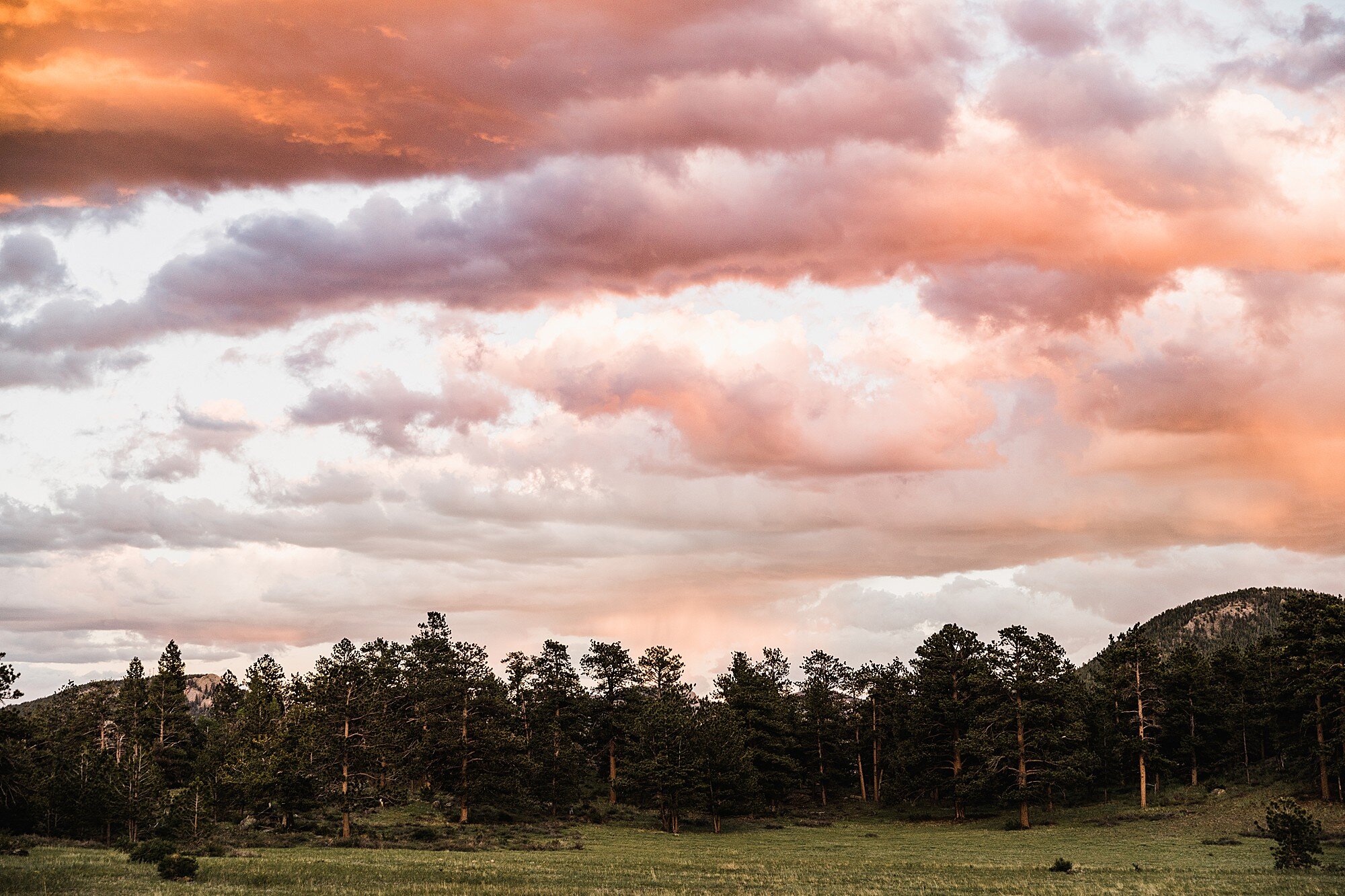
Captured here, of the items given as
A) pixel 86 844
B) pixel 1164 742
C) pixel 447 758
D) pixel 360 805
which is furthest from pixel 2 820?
pixel 1164 742

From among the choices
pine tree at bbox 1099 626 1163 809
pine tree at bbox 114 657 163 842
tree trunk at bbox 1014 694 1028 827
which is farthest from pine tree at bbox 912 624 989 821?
pine tree at bbox 114 657 163 842

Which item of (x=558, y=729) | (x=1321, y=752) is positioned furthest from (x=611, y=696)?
(x=1321, y=752)

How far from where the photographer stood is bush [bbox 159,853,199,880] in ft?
128

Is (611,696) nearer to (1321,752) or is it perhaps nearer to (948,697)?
(948,697)

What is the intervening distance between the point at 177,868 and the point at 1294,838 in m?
50.9

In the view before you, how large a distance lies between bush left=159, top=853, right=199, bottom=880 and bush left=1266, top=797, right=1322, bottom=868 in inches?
1960

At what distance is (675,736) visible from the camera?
3711 inches

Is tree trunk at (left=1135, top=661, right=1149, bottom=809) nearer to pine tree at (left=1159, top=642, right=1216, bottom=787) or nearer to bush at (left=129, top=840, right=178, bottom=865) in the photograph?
pine tree at (left=1159, top=642, right=1216, bottom=787)

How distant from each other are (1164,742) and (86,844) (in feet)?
334

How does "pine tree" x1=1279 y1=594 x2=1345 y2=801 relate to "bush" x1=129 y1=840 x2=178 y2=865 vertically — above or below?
above

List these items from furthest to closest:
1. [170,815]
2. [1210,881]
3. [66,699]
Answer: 1. [66,699]
2. [170,815]
3. [1210,881]

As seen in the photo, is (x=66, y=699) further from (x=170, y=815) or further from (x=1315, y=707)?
(x=1315, y=707)

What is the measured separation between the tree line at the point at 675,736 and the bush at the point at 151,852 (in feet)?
43.5

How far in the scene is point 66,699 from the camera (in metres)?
127
